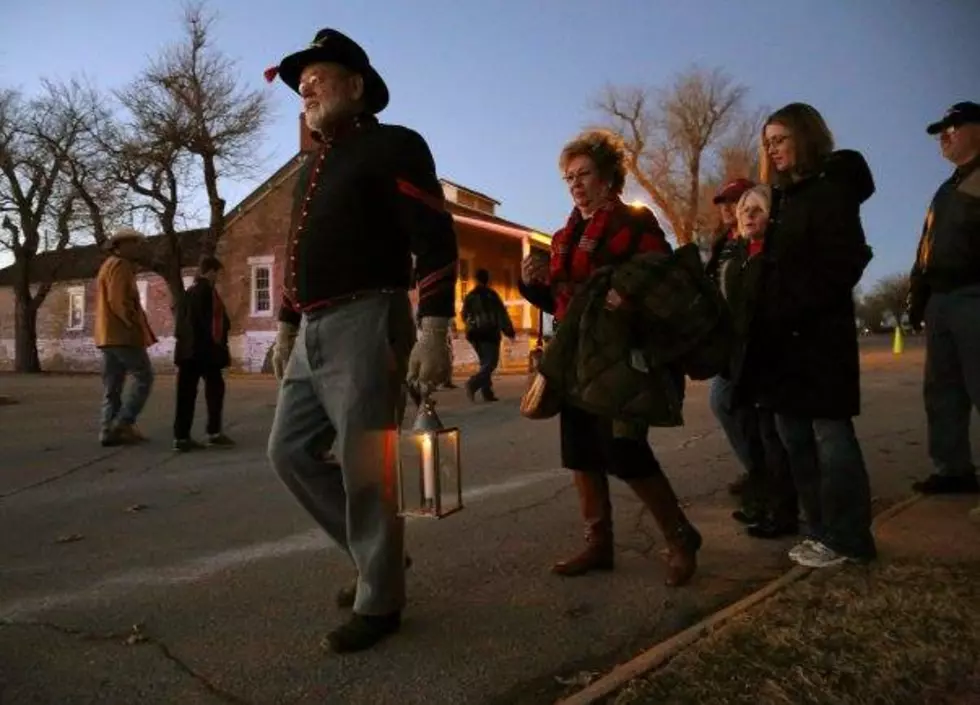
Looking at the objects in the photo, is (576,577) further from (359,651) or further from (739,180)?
(739,180)

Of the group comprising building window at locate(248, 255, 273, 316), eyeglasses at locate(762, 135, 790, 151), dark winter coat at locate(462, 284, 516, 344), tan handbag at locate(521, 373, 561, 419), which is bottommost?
tan handbag at locate(521, 373, 561, 419)

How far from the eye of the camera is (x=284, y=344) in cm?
320

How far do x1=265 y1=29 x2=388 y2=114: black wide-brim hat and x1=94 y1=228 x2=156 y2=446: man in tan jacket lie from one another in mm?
5563

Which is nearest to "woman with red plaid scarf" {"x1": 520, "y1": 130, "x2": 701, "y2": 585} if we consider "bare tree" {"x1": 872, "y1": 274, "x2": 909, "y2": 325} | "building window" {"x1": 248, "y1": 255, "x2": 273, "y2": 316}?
"building window" {"x1": 248, "y1": 255, "x2": 273, "y2": 316}

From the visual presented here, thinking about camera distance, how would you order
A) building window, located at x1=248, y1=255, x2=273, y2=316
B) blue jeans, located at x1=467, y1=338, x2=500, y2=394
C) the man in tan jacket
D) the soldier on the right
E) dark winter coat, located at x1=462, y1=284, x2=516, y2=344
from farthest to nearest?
1. building window, located at x1=248, y1=255, x2=273, y2=316
2. dark winter coat, located at x1=462, y1=284, x2=516, y2=344
3. blue jeans, located at x1=467, y1=338, x2=500, y2=394
4. the man in tan jacket
5. the soldier on the right

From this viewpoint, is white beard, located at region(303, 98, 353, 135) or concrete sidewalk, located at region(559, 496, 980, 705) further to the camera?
white beard, located at region(303, 98, 353, 135)

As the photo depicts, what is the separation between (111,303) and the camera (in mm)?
7910

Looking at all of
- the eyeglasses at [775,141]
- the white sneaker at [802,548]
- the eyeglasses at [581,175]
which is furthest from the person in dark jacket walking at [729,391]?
the eyeglasses at [581,175]

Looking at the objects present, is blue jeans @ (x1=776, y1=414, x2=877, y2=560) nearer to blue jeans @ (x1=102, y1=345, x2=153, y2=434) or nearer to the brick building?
blue jeans @ (x1=102, y1=345, x2=153, y2=434)

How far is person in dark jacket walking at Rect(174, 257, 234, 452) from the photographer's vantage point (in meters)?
7.71

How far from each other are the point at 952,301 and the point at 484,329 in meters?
8.07

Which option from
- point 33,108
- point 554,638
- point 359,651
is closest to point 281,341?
point 359,651

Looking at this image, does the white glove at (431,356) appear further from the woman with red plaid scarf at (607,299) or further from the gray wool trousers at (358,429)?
the woman with red plaid scarf at (607,299)

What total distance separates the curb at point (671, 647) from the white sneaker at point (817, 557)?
5 cm
